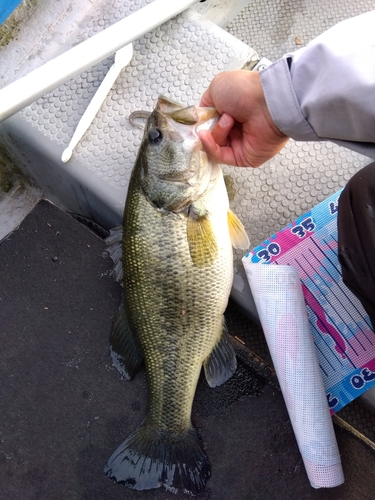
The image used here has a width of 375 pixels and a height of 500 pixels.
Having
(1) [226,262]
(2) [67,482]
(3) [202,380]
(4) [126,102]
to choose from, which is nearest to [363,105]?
(1) [226,262]

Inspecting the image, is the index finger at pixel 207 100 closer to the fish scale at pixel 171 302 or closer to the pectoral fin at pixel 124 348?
the fish scale at pixel 171 302

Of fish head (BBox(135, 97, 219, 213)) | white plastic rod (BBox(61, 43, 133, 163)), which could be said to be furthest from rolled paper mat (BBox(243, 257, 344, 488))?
white plastic rod (BBox(61, 43, 133, 163))

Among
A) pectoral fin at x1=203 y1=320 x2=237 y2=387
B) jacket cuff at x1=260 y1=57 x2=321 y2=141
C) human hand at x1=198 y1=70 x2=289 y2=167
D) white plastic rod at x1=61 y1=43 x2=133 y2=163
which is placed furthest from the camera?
white plastic rod at x1=61 y1=43 x2=133 y2=163

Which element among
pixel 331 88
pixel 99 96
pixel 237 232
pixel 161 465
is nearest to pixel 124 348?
pixel 161 465

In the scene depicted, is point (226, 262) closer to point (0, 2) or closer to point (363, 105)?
point (363, 105)

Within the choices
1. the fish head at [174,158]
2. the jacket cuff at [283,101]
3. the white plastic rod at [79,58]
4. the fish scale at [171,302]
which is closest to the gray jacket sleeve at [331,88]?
the jacket cuff at [283,101]

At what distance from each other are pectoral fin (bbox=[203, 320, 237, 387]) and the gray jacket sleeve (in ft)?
2.89

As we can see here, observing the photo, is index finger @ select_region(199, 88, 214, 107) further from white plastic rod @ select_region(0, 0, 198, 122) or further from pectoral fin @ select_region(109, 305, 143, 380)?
pectoral fin @ select_region(109, 305, 143, 380)

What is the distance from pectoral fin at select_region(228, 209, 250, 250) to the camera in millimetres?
1866

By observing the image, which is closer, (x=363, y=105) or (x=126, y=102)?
(x=363, y=105)

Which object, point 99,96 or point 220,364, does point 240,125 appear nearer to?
point 99,96

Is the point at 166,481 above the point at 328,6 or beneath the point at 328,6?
beneath

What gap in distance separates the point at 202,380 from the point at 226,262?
0.53 meters

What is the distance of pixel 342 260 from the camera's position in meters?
1.48
